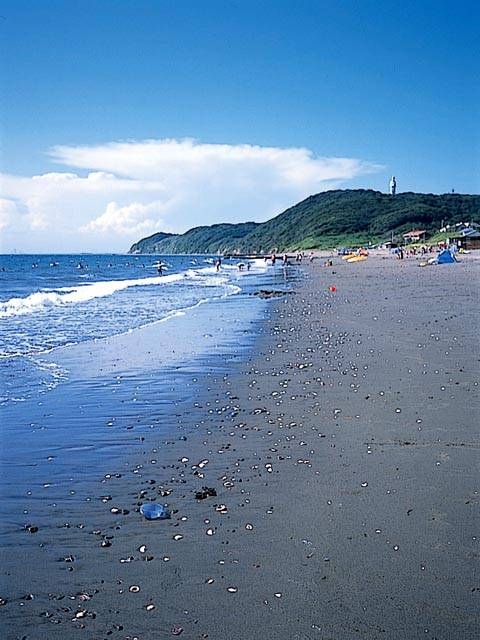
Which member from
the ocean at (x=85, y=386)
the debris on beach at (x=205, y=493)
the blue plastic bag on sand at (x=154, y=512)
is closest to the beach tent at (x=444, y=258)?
the ocean at (x=85, y=386)

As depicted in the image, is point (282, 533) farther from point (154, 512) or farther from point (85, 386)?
point (85, 386)

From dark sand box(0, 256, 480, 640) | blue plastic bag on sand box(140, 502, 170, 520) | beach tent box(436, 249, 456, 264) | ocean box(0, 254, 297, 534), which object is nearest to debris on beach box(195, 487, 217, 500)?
dark sand box(0, 256, 480, 640)

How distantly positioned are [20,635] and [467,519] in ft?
11.3

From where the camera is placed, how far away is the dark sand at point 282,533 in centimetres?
357

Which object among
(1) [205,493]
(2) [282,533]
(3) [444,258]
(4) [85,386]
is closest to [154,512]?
(1) [205,493]

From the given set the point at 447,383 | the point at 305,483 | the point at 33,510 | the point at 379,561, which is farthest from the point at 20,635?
the point at 447,383

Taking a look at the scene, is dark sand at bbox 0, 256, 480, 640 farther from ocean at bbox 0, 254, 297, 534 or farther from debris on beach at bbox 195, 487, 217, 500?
ocean at bbox 0, 254, 297, 534

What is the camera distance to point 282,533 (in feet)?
15.1

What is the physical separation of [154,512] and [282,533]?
45.7 inches

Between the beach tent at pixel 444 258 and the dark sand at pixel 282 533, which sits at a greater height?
the beach tent at pixel 444 258

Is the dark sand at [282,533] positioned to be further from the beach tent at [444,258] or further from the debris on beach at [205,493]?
the beach tent at [444,258]

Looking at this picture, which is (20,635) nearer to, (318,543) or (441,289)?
(318,543)

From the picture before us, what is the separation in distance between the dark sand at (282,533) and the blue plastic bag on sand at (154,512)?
8 cm

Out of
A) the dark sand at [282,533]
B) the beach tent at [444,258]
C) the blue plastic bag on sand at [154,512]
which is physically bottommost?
the dark sand at [282,533]
